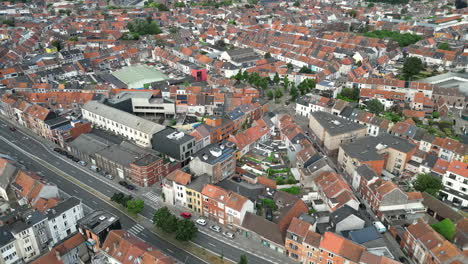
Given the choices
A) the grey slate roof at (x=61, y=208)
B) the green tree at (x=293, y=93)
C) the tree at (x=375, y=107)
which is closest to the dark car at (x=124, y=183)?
the grey slate roof at (x=61, y=208)

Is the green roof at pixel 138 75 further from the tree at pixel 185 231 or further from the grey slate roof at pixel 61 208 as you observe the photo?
the tree at pixel 185 231

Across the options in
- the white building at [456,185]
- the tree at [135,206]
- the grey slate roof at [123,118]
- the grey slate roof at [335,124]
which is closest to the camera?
the tree at [135,206]

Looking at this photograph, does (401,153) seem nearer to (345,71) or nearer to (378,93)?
(378,93)

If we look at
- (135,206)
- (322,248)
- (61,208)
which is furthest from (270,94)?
(61,208)

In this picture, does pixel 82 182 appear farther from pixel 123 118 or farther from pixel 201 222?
pixel 201 222

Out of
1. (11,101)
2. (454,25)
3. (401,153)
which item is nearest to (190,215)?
(401,153)
